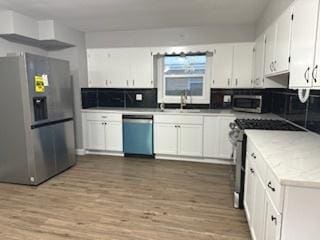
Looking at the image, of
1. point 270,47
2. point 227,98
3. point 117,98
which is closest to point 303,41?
point 270,47

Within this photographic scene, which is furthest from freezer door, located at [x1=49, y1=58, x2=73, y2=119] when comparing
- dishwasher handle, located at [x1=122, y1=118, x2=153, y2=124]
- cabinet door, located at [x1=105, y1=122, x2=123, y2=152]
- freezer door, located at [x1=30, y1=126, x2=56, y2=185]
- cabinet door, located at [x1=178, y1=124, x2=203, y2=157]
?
cabinet door, located at [x1=178, y1=124, x2=203, y2=157]

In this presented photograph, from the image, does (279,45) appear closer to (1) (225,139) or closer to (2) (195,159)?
(1) (225,139)

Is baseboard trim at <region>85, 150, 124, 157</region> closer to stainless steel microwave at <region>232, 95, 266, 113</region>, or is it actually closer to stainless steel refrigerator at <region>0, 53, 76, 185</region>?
stainless steel refrigerator at <region>0, 53, 76, 185</region>

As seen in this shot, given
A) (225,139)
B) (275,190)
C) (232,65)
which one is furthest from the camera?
(232,65)

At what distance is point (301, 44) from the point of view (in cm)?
178

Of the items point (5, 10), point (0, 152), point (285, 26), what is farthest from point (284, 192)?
point (5, 10)

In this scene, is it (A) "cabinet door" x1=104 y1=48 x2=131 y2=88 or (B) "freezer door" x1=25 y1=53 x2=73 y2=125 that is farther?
(A) "cabinet door" x1=104 y1=48 x2=131 y2=88

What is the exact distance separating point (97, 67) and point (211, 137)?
2641 millimetres

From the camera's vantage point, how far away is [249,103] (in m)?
3.94

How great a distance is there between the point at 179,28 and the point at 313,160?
349 centimetres

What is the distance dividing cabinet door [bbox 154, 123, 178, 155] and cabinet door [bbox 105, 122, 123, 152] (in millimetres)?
713

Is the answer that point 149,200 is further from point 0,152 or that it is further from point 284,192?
point 0,152

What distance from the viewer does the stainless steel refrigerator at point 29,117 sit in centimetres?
311

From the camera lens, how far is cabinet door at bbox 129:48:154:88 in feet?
14.9
